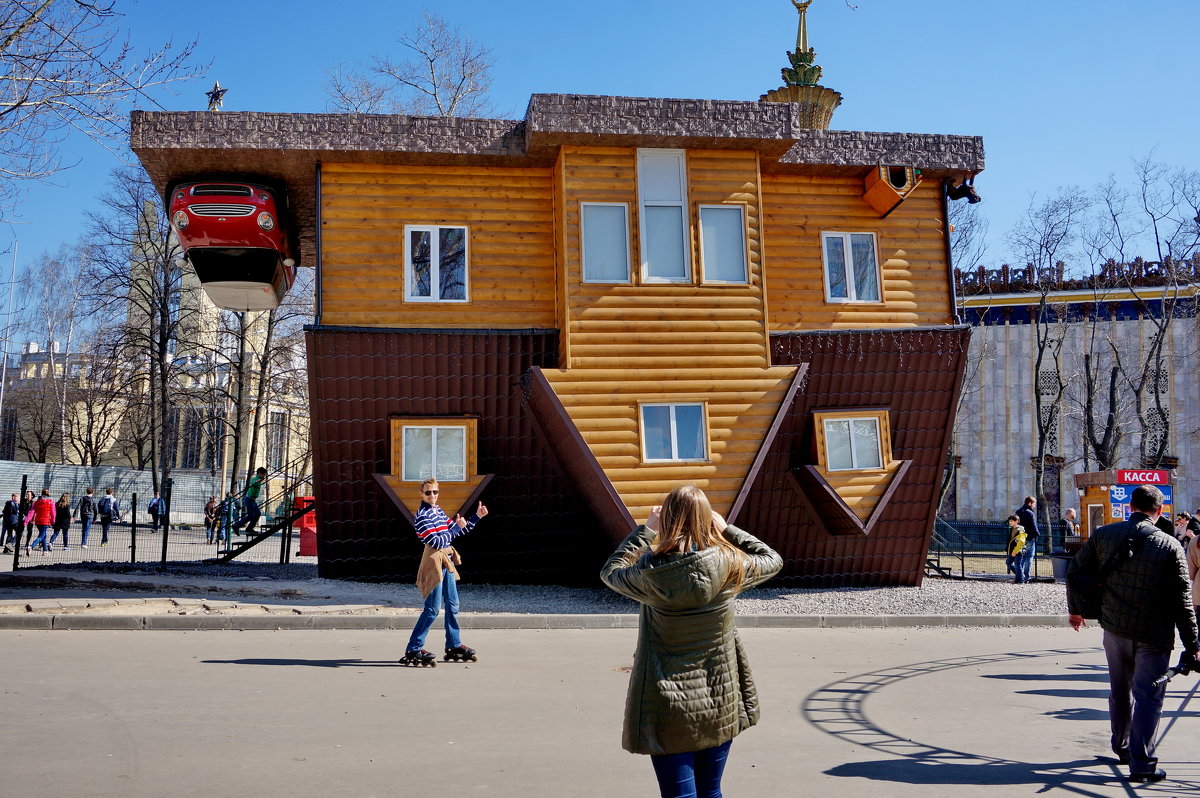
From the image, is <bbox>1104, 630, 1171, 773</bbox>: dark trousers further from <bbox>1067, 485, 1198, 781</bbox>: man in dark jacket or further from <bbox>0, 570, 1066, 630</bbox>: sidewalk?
<bbox>0, 570, 1066, 630</bbox>: sidewalk

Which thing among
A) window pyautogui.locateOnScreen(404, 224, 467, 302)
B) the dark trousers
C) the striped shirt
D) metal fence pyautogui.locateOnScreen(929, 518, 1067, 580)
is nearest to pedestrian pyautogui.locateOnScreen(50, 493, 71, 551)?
window pyautogui.locateOnScreen(404, 224, 467, 302)

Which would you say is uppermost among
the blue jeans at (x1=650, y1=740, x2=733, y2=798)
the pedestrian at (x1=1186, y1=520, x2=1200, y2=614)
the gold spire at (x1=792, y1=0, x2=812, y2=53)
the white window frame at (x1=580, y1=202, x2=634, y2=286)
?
the gold spire at (x1=792, y1=0, x2=812, y2=53)

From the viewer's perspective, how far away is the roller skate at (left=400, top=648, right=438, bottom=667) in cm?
1011

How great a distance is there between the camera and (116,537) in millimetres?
33969

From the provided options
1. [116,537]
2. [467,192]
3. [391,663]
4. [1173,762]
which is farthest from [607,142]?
[116,537]

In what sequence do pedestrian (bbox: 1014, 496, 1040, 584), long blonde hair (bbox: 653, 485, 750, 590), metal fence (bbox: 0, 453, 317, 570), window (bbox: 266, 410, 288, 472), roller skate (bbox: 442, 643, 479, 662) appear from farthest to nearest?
window (bbox: 266, 410, 288, 472)
metal fence (bbox: 0, 453, 317, 570)
pedestrian (bbox: 1014, 496, 1040, 584)
roller skate (bbox: 442, 643, 479, 662)
long blonde hair (bbox: 653, 485, 750, 590)

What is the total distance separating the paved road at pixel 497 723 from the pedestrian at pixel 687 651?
5.43ft

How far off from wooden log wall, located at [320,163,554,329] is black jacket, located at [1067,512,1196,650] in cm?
1177

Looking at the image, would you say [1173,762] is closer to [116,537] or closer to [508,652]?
[508,652]

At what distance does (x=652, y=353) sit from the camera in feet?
54.2

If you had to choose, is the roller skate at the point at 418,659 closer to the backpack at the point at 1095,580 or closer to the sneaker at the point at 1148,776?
the backpack at the point at 1095,580

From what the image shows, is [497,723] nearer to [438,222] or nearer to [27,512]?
[438,222]

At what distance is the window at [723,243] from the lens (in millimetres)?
17016

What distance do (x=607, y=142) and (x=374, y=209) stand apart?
3974 mm
